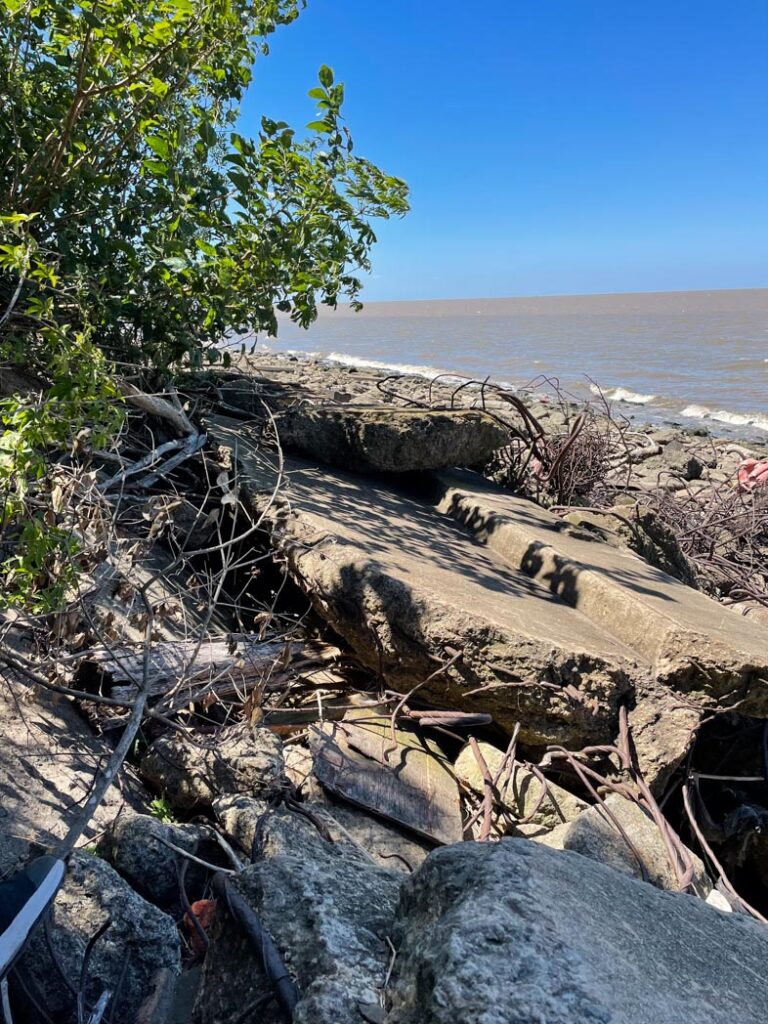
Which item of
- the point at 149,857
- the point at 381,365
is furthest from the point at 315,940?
the point at 381,365

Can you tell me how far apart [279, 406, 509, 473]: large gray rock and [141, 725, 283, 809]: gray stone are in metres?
2.17

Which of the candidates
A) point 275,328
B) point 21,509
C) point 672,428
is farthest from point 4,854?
point 672,428

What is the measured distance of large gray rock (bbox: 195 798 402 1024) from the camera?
1383 mm

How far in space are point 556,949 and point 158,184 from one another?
12.6ft

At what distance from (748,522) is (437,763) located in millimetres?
4786

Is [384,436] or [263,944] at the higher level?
[384,436]

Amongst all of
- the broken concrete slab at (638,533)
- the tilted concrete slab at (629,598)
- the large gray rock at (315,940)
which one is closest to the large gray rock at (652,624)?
the tilted concrete slab at (629,598)

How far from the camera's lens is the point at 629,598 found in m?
3.56

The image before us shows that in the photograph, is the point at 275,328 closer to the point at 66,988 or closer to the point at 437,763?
the point at 437,763

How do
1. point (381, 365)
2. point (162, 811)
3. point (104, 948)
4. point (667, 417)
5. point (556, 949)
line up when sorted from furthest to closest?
point (381, 365)
point (667, 417)
point (162, 811)
point (104, 948)
point (556, 949)

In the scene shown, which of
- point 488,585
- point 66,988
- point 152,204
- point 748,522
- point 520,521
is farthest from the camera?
point 748,522

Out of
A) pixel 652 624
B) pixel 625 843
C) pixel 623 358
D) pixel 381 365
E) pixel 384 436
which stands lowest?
pixel 625 843

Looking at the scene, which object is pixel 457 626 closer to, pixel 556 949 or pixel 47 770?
pixel 47 770

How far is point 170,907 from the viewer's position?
7.39 ft
